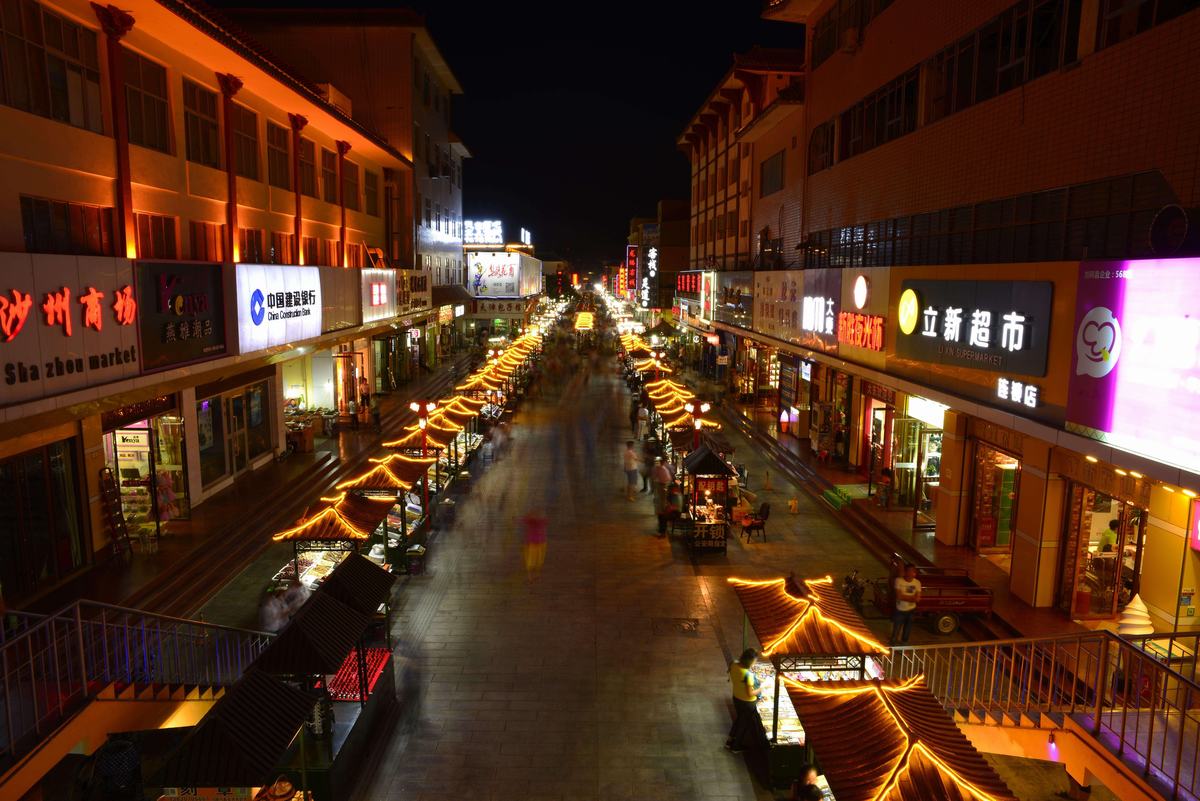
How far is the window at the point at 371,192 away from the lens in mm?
34656

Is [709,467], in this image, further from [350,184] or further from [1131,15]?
[350,184]

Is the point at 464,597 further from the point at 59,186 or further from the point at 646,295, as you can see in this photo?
the point at 646,295

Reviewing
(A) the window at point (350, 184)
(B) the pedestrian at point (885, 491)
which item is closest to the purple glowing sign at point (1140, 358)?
(B) the pedestrian at point (885, 491)

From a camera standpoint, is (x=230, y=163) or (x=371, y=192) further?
Result: (x=371, y=192)

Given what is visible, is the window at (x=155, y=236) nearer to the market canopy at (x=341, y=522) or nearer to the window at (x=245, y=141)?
the window at (x=245, y=141)

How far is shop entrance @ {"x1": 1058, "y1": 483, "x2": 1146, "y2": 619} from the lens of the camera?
42.4ft

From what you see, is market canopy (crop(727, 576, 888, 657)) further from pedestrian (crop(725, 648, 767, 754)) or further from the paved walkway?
the paved walkway

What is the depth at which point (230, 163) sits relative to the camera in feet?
66.0

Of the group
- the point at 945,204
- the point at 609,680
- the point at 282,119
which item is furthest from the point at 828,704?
the point at 282,119

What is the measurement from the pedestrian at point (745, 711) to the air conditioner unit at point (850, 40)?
64.2 ft

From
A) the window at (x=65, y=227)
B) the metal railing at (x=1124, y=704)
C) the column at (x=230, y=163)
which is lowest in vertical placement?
the metal railing at (x=1124, y=704)

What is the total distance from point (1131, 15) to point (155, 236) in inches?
720

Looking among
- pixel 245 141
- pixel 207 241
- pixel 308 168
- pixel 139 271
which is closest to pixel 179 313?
pixel 139 271

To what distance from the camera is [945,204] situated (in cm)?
1756
